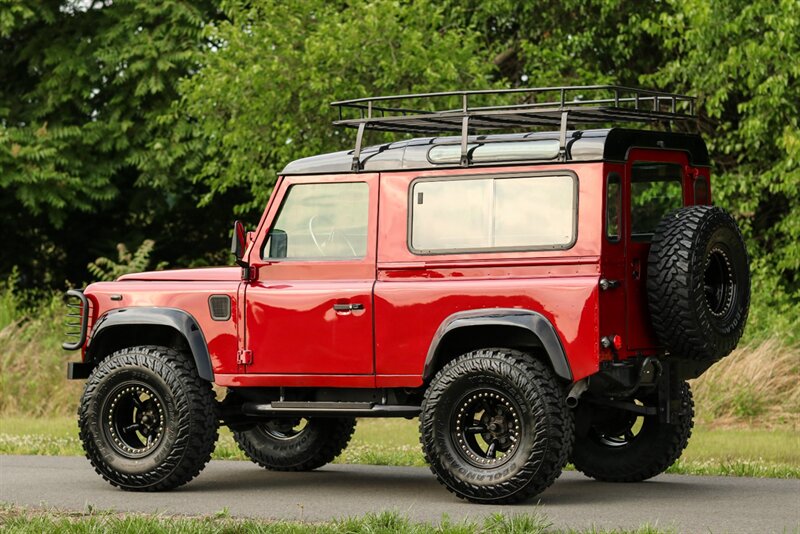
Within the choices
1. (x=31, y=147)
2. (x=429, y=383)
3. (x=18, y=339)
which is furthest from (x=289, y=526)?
(x=31, y=147)

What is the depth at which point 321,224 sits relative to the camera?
11094 millimetres

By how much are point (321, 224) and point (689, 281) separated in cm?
270

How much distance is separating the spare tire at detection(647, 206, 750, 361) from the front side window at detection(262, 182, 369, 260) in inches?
82.3

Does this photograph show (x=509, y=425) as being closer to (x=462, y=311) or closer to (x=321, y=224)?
(x=462, y=311)

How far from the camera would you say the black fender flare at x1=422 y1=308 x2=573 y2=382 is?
32.3ft

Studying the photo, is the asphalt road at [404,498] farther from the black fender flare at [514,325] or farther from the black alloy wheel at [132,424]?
the black fender flare at [514,325]

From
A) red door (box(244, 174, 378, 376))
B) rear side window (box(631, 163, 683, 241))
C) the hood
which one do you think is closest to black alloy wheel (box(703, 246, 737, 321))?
rear side window (box(631, 163, 683, 241))

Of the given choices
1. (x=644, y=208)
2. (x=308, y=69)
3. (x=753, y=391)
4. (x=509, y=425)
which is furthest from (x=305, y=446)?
(x=308, y=69)

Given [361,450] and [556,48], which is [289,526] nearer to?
[361,450]

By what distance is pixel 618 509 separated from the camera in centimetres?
984

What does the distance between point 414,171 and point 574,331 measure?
5.67ft

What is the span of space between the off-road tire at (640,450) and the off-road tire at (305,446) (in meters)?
2.01

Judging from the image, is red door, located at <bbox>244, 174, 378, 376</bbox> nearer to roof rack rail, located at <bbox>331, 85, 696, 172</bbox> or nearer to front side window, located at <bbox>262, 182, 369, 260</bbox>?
front side window, located at <bbox>262, 182, 369, 260</bbox>

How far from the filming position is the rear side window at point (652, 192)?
11.0 m
